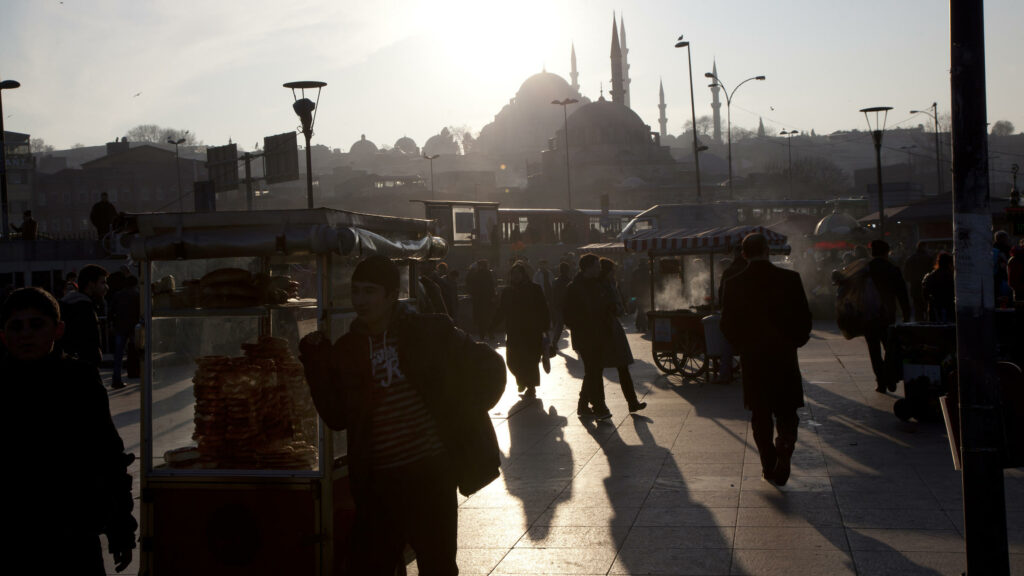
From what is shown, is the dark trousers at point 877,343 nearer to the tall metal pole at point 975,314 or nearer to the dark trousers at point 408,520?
the tall metal pole at point 975,314

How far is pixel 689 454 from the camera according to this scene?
841 centimetres

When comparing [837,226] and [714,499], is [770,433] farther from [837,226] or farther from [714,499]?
[837,226]

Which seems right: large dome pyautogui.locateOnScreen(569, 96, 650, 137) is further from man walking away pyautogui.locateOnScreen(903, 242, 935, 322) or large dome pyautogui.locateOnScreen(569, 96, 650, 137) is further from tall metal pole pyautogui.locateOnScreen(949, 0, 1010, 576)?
tall metal pole pyautogui.locateOnScreen(949, 0, 1010, 576)

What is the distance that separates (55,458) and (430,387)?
51.4 inches

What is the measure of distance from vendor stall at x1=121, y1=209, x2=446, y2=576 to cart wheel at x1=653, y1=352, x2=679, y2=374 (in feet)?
27.8

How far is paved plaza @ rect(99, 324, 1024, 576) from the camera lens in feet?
18.0

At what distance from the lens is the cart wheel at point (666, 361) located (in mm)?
13641

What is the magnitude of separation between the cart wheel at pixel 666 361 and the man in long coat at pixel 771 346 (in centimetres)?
646

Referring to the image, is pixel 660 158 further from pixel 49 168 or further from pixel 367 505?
pixel 367 505

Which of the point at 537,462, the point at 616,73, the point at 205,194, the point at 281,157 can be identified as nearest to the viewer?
the point at 537,462

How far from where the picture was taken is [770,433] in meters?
7.11

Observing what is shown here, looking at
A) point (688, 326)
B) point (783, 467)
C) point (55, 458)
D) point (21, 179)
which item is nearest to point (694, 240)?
point (688, 326)

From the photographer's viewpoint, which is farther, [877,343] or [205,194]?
[205,194]

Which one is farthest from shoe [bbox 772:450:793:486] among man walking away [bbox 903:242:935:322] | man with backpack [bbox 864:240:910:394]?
man walking away [bbox 903:242:935:322]
